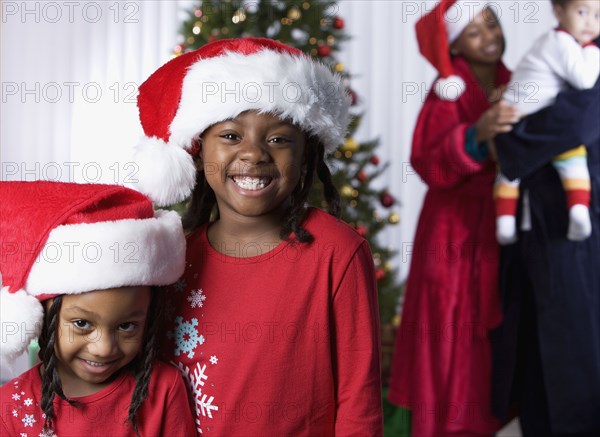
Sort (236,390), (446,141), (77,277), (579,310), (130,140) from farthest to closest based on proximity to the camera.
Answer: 1. (130,140)
2. (446,141)
3. (579,310)
4. (236,390)
5. (77,277)

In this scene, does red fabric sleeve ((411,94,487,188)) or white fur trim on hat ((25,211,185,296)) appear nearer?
white fur trim on hat ((25,211,185,296))

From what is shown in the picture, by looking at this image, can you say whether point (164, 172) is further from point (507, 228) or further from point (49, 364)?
point (507, 228)

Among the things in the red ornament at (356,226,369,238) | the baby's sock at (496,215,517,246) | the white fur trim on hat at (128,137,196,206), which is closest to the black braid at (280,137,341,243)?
the white fur trim on hat at (128,137,196,206)

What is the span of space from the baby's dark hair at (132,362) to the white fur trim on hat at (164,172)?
0.62 feet

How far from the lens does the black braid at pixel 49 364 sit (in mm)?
1293

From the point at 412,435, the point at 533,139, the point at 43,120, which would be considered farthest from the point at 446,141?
the point at 43,120

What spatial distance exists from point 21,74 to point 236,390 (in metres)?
3.09

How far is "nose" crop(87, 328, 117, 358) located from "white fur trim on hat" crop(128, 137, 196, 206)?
305 millimetres

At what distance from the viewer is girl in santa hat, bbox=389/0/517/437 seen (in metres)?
2.66

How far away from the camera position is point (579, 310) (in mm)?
2502

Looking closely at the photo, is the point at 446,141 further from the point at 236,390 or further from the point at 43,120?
the point at 43,120

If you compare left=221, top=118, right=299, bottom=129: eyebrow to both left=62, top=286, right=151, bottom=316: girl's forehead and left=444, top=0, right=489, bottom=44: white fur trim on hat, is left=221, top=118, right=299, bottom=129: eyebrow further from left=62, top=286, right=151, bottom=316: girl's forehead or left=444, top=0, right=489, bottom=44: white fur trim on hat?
left=444, top=0, right=489, bottom=44: white fur trim on hat

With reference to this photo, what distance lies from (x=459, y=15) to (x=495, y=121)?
420mm

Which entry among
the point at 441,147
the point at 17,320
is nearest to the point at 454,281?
the point at 441,147
